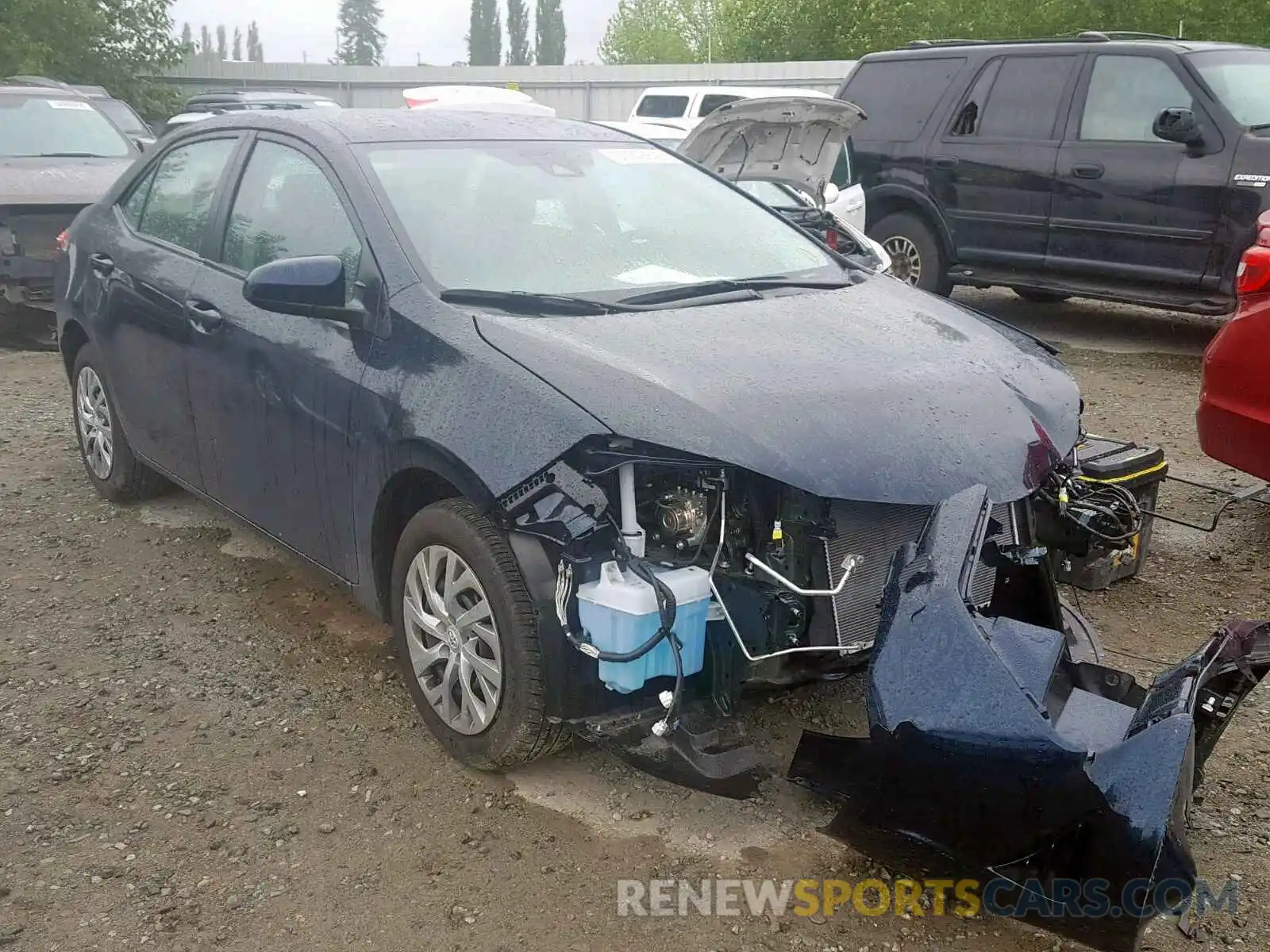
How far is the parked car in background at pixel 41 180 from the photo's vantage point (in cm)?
857

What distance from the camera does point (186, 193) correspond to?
14.9 feet

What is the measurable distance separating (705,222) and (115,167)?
726 cm

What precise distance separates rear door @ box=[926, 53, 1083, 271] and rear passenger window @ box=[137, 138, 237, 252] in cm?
613

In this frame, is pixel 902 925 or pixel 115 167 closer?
pixel 902 925

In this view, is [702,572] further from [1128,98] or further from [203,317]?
[1128,98]

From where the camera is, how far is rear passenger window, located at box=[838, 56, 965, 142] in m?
9.41

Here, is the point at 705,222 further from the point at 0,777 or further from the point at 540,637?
the point at 0,777

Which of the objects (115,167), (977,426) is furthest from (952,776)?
(115,167)

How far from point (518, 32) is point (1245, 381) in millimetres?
112654

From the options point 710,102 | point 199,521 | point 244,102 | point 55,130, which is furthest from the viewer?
point 244,102

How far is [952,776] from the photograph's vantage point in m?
2.35

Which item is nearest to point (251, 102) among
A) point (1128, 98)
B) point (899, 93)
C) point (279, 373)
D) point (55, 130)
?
point (55, 130)

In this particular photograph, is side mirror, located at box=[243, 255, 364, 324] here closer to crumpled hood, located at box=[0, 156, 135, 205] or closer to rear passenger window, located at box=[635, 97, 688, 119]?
crumpled hood, located at box=[0, 156, 135, 205]

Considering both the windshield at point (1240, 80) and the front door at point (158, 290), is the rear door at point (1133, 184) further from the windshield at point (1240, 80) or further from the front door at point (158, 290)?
the front door at point (158, 290)
